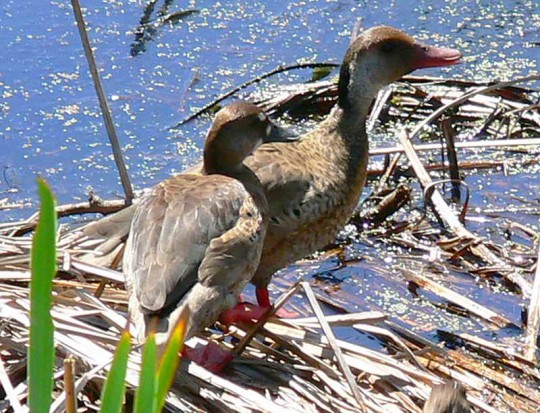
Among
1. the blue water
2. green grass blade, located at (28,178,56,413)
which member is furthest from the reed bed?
green grass blade, located at (28,178,56,413)

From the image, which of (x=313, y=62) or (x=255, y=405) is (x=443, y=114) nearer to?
(x=313, y=62)

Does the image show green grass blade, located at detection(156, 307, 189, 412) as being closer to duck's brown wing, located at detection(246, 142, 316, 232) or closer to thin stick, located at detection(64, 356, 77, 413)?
thin stick, located at detection(64, 356, 77, 413)

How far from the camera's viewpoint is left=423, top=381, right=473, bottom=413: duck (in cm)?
329

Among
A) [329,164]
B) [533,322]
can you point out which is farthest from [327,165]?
[533,322]

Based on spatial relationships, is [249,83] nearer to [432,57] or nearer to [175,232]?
[432,57]

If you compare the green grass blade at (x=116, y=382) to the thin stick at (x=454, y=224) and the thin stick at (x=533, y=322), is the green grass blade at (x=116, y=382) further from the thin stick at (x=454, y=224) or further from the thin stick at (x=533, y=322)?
the thin stick at (x=454, y=224)

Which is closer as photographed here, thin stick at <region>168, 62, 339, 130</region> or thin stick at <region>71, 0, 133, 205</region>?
thin stick at <region>71, 0, 133, 205</region>

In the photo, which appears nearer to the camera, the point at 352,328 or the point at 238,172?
the point at 238,172

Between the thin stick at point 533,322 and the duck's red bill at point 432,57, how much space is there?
4.08 ft

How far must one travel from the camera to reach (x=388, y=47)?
555 centimetres

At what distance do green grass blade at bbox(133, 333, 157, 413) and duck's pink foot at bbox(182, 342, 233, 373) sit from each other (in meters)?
2.56

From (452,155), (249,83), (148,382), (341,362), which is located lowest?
(452,155)

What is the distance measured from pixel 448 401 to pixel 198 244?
3.75 feet

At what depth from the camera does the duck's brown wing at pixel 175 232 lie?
3859mm
